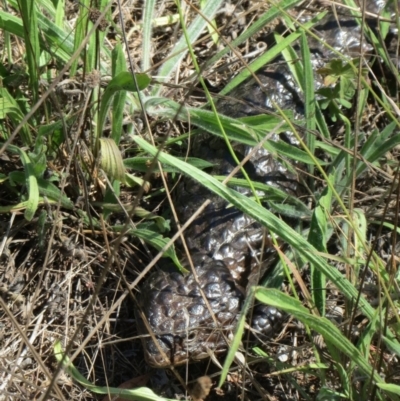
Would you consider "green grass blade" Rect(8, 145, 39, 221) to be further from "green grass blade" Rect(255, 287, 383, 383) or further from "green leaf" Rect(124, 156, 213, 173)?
"green grass blade" Rect(255, 287, 383, 383)

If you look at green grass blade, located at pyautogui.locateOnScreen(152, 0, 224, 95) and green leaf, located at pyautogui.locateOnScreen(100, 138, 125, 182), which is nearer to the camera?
green leaf, located at pyautogui.locateOnScreen(100, 138, 125, 182)

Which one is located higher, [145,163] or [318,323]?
[145,163]

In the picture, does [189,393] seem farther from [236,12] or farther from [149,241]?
[236,12]

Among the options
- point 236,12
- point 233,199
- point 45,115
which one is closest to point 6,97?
point 45,115

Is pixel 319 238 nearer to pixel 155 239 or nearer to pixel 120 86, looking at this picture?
pixel 155 239

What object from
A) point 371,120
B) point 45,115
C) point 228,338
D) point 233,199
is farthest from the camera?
point 371,120

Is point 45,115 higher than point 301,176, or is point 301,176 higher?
point 45,115

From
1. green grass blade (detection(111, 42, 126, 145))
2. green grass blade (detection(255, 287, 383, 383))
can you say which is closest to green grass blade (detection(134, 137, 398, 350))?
green grass blade (detection(255, 287, 383, 383))

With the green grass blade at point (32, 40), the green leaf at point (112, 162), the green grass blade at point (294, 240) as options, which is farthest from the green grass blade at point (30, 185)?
the green grass blade at point (294, 240)

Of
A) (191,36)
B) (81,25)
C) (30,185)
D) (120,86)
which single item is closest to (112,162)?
(120,86)

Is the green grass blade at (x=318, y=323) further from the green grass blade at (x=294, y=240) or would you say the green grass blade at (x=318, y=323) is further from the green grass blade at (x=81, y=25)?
the green grass blade at (x=81, y=25)

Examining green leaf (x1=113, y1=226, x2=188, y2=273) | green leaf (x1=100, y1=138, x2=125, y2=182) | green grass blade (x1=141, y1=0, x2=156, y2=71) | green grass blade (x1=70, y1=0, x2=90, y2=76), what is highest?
green grass blade (x1=70, y1=0, x2=90, y2=76)
